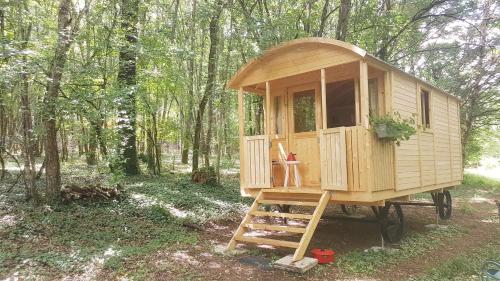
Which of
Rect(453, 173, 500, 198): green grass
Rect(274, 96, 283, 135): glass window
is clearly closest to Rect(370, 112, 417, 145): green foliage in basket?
Rect(274, 96, 283, 135): glass window

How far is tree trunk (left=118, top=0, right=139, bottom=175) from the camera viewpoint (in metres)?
8.23

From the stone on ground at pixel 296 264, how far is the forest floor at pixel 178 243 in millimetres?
86

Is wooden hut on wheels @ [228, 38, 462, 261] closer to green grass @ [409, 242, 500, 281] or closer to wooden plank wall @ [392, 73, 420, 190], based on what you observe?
wooden plank wall @ [392, 73, 420, 190]

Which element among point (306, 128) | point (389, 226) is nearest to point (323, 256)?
point (389, 226)

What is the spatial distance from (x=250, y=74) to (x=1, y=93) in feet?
18.1

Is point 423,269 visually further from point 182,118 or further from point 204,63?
point 204,63

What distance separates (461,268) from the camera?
5.79 m

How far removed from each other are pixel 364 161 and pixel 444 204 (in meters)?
5.85

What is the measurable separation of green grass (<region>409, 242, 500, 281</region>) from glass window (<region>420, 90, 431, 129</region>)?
2992mm

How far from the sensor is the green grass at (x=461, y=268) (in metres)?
5.33

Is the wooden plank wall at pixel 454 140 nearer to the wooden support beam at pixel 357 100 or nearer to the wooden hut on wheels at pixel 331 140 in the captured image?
the wooden hut on wheels at pixel 331 140

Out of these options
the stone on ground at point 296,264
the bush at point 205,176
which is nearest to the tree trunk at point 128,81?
the bush at point 205,176

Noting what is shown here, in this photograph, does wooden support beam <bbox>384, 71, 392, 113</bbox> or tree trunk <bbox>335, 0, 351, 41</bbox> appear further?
tree trunk <bbox>335, 0, 351, 41</bbox>

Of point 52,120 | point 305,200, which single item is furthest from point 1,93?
point 305,200
